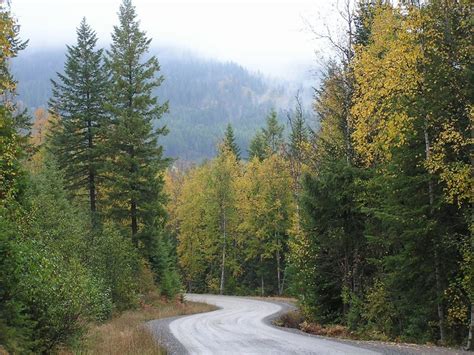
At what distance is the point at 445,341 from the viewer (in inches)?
587

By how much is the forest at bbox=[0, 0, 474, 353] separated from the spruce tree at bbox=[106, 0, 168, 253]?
0.12 m

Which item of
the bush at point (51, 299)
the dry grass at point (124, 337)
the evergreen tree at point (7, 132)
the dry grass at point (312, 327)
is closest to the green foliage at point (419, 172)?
the dry grass at point (312, 327)

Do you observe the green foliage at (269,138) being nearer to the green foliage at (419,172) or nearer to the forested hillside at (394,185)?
the forested hillside at (394,185)

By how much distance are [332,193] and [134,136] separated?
1480 centimetres

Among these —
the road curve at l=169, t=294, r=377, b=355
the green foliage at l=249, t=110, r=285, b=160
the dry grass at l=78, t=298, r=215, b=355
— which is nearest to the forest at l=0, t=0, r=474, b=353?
the dry grass at l=78, t=298, r=215, b=355

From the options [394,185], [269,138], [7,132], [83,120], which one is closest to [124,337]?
[7,132]

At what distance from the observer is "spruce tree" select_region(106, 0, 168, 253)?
30375 mm

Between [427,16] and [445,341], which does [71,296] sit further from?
[427,16]

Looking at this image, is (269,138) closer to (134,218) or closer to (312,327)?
(134,218)

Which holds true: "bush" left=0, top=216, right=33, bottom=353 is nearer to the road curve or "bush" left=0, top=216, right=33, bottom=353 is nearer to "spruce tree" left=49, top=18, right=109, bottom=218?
the road curve

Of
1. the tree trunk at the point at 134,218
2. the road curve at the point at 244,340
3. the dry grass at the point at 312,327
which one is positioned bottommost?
the dry grass at the point at 312,327

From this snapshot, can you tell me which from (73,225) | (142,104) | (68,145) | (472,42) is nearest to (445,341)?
(472,42)

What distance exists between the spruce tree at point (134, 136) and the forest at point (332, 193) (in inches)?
4.6

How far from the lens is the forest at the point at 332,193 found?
42.6 feet
